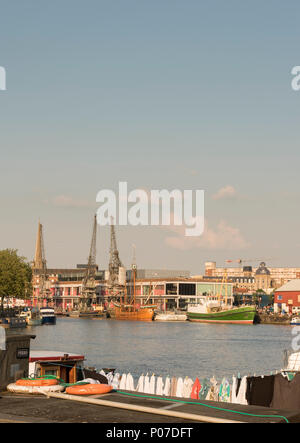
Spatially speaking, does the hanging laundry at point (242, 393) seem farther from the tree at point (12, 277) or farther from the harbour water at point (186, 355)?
the tree at point (12, 277)

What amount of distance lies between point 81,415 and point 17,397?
146 inches

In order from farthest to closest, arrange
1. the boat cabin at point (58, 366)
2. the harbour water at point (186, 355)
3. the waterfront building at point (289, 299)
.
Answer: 1. the waterfront building at point (289, 299)
2. the harbour water at point (186, 355)
3. the boat cabin at point (58, 366)

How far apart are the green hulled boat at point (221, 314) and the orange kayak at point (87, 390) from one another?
495 ft

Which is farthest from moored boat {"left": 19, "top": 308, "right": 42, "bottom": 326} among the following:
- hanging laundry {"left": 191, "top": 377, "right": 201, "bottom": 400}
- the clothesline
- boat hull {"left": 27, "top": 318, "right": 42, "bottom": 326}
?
hanging laundry {"left": 191, "top": 377, "right": 201, "bottom": 400}

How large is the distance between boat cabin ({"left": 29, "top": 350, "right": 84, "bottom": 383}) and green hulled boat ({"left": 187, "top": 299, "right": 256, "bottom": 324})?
142 m

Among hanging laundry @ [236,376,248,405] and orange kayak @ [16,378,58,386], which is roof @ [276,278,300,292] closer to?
hanging laundry @ [236,376,248,405]

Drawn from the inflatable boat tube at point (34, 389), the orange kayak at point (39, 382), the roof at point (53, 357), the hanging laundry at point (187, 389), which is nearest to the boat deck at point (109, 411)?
the inflatable boat tube at point (34, 389)

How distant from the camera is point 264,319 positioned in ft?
581

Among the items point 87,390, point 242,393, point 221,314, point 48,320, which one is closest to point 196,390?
point 242,393

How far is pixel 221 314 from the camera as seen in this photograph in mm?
172125

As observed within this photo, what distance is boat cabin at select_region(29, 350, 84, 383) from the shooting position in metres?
26.8

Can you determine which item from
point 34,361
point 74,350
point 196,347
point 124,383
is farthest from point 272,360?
point 34,361

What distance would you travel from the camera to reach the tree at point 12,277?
14038cm
